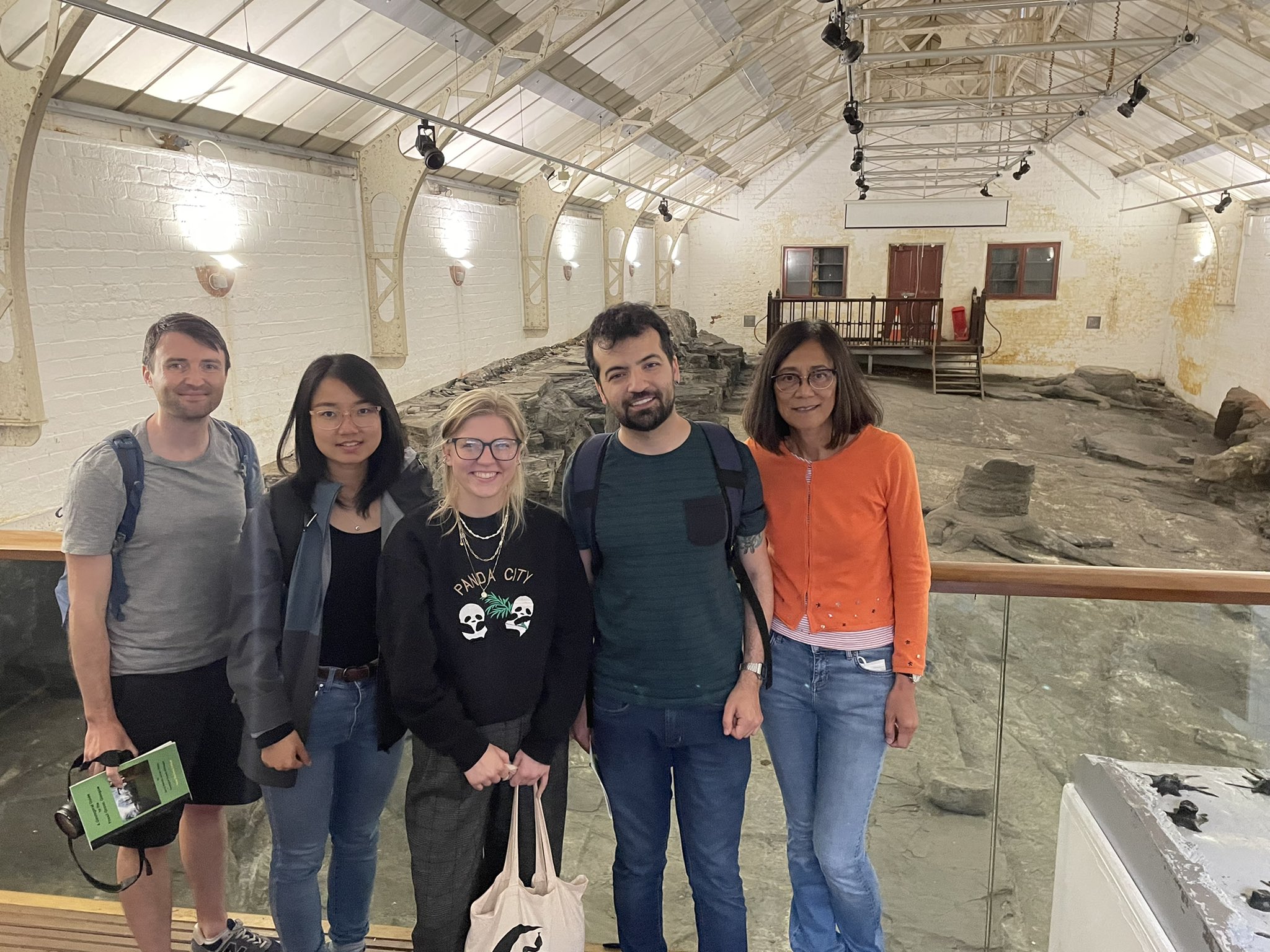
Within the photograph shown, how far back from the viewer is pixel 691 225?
20078 millimetres

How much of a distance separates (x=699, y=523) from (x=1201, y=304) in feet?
58.2

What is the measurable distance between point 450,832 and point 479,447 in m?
0.72

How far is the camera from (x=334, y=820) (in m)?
1.85

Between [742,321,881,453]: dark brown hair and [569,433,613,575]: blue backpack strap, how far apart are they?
0.34m

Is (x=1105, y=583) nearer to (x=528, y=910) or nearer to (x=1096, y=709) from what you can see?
(x=1096, y=709)

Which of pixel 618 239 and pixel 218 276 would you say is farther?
pixel 618 239

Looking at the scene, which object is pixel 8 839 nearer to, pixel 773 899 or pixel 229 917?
pixel 229 917

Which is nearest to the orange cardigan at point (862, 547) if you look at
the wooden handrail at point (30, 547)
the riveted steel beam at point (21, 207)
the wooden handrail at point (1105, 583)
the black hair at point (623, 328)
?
the wooden handrail at point (1105, 583)

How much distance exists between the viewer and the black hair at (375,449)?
1713mm

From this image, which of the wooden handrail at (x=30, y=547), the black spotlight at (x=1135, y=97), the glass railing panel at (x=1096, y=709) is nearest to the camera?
the glass railing panel at (x=1096, y=709)

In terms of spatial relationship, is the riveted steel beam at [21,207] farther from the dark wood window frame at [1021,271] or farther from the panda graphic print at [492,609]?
the dark wood window frame at [1021,271]

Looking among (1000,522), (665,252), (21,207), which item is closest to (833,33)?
(1000,522)

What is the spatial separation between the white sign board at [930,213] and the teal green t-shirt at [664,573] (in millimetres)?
18563

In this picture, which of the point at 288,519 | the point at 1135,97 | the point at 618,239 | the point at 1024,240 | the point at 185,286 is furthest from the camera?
the point at 1024,240
